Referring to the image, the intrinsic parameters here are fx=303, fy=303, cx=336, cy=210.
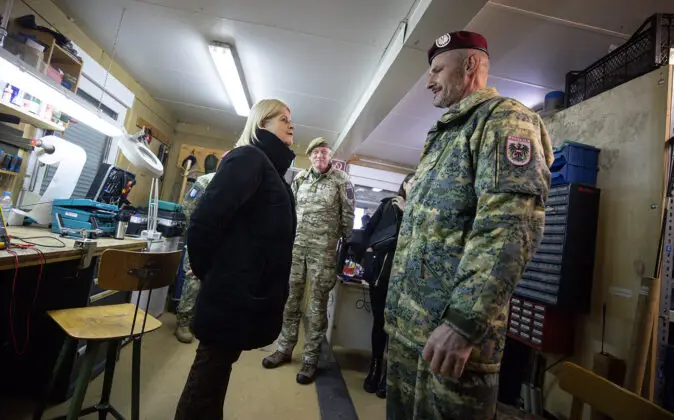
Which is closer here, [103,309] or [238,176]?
[238,176]

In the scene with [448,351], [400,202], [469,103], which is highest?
[469,103]

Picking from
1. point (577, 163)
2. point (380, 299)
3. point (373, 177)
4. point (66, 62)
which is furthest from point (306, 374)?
point (373, 177)

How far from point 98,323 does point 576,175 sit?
9.94 ft

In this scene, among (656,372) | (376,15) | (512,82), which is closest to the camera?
(656,372)

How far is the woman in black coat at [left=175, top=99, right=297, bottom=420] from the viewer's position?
1143 millimetres

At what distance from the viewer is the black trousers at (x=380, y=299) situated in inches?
91.5

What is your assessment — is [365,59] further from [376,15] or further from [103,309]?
[103,309]

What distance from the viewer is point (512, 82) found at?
10.1ft

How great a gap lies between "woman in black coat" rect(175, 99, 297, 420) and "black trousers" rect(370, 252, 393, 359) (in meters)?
1.20

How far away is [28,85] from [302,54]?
2.26 meters

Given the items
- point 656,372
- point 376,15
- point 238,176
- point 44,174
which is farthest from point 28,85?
point 656,372

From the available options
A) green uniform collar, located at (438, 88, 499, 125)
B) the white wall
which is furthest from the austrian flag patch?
the white wall

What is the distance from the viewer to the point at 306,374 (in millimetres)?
2402

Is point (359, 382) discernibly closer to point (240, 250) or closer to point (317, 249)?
point (317, 249)
